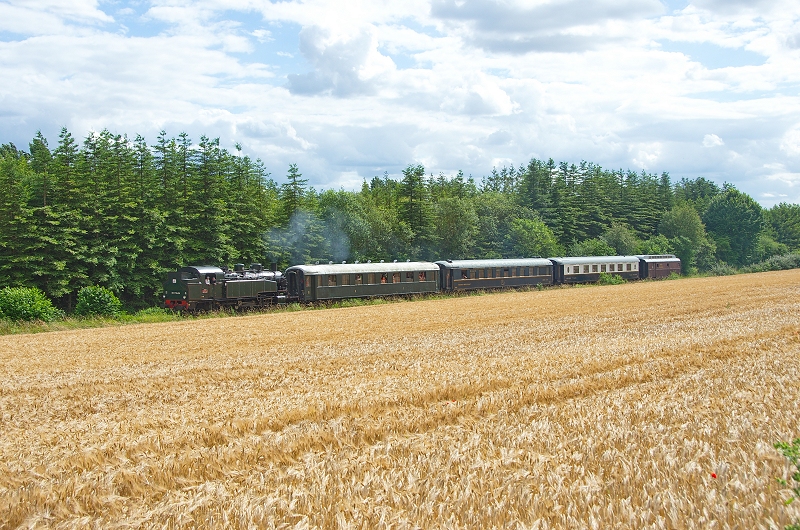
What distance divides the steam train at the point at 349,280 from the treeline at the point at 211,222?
20.3 feet

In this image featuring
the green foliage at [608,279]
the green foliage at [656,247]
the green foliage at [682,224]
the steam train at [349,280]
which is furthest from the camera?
the green foliage at [682,224]

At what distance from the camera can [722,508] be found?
18.3 ft

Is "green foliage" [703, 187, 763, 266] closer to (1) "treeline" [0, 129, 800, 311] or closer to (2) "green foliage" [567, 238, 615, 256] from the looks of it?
(1) "treeline" [0, 129, 800, 311]

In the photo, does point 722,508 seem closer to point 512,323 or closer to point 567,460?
point 567,460

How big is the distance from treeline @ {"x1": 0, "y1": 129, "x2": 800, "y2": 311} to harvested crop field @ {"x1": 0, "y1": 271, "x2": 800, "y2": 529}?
29.4m

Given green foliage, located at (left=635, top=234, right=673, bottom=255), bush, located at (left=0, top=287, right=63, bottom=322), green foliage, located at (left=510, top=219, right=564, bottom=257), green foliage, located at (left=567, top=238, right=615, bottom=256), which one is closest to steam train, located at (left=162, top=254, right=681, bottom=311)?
bush, located at (left=0, top=287, right=63, bottom=322)

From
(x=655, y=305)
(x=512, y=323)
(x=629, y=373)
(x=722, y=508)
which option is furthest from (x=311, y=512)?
(x=655, y=305)

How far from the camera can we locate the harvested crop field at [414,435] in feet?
19.5

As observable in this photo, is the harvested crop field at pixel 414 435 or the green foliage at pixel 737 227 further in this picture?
the green foliage at pixel 737 227

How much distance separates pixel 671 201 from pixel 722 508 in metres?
125

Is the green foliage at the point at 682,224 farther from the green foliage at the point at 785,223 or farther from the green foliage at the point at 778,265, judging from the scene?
the green foliage at the point at 785,223

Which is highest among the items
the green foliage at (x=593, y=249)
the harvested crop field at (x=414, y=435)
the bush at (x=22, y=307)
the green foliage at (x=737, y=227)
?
the green foliage at (x=737, y=227)

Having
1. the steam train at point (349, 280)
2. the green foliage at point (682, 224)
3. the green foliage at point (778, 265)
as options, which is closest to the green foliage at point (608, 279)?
the steam train at point (349, 280)

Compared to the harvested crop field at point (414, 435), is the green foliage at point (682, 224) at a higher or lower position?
higher
